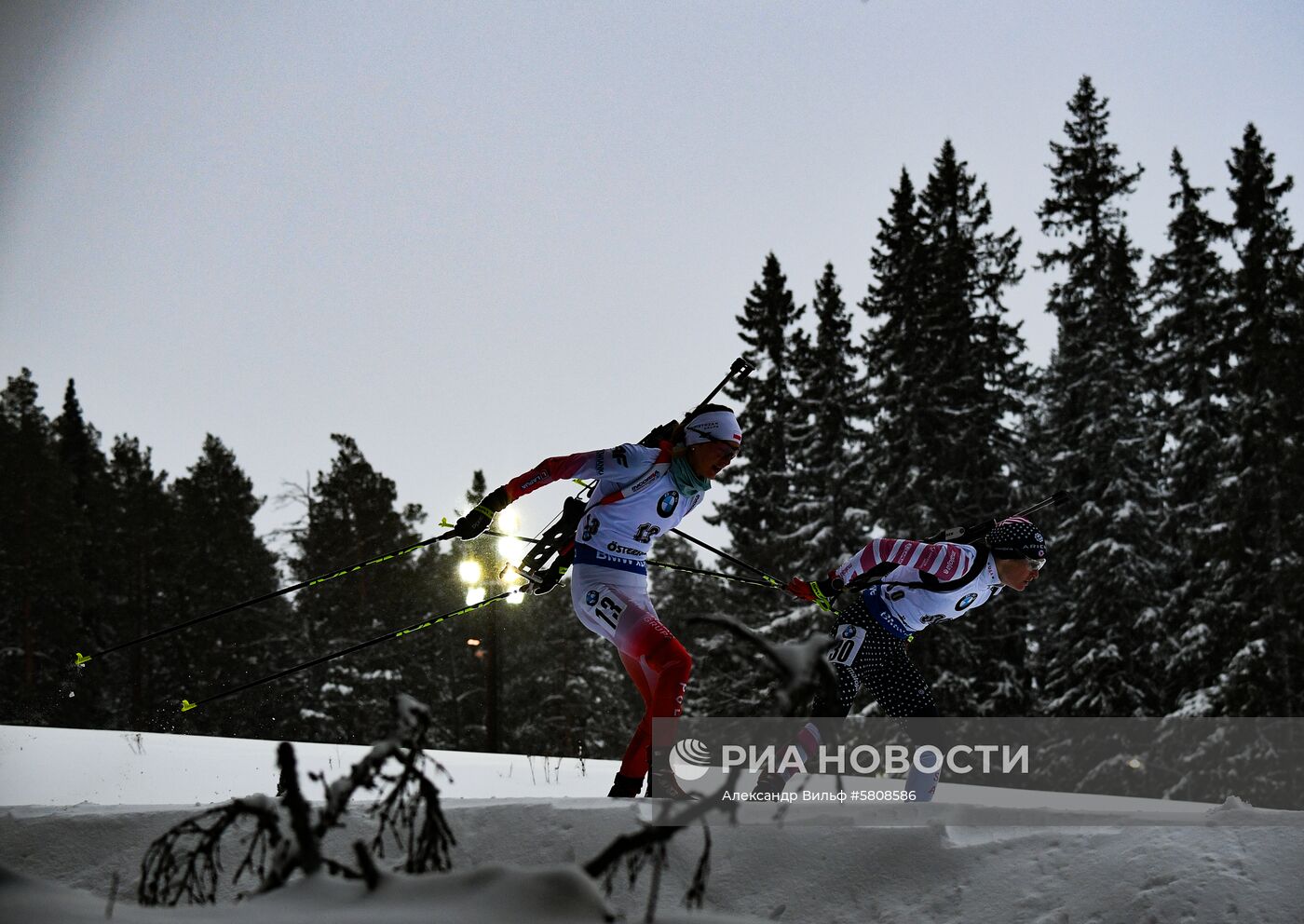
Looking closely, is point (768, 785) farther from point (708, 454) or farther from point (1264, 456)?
point (1264, 456)

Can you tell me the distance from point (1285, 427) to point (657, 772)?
1814 centimetres

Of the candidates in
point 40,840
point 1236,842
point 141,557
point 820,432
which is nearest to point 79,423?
point 141,557

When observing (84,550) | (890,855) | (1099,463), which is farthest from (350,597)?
(890,855)

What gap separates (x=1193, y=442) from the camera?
862 inches

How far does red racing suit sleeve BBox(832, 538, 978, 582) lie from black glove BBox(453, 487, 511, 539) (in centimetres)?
201

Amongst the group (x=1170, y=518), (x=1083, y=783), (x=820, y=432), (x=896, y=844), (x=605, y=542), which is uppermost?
(x=820, y=432)

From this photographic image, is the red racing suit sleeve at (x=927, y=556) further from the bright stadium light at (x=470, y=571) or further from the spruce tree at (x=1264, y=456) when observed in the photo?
the spruce tree at (x=1264, y=456)

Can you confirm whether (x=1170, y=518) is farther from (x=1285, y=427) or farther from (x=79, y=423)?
(x=79, y=423)

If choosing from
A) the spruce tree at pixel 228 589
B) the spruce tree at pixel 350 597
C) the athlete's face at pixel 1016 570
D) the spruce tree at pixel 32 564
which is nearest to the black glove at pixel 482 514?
the athlete's face at pixel 1016 570

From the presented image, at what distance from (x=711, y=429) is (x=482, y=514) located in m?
1.31

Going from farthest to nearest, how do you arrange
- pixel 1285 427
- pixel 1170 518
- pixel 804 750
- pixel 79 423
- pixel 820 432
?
pixel 79 423
pixel 820 432
pixel 1170 518
pixel 1285 427
pixel 804 750

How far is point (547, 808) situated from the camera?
15.1 ft

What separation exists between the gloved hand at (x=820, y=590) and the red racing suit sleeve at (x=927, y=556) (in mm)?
225

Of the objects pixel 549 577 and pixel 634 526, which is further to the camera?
pixel 549 577
